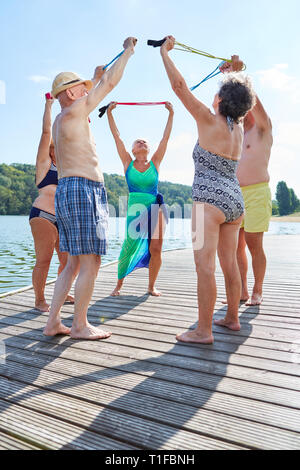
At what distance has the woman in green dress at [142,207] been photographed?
12.6ft

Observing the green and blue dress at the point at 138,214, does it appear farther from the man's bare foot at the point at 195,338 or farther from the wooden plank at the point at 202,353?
the man's bare foot at the point at 195,338

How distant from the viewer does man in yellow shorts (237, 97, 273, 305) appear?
10.9 ft

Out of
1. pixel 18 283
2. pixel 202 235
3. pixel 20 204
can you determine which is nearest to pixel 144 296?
pixel 202 235

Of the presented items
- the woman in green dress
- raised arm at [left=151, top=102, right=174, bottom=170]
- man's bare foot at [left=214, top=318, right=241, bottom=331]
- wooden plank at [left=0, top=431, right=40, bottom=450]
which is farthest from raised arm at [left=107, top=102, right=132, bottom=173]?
wooden plank at [left=0, top=431, right=40, bottom=450]

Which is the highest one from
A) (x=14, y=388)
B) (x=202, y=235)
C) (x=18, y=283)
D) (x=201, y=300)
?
(x=202, y=235)

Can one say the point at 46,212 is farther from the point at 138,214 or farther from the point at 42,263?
the point at 138,214

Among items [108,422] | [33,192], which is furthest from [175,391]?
[33,192]

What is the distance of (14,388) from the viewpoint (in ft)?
5.77

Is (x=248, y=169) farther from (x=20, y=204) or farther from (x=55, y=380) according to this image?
(x=20, y=204)

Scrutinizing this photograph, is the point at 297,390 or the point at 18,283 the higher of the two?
the point at 297,390

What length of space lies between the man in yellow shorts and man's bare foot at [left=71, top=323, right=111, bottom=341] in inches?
61.3

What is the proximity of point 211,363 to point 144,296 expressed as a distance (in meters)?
1.86

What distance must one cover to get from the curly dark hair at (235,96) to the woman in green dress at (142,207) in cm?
160

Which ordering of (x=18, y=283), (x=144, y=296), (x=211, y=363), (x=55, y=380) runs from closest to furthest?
(x=55, y=380) < (x=211, y=363) < (x=144, y=296) < (x=18, y=283)
